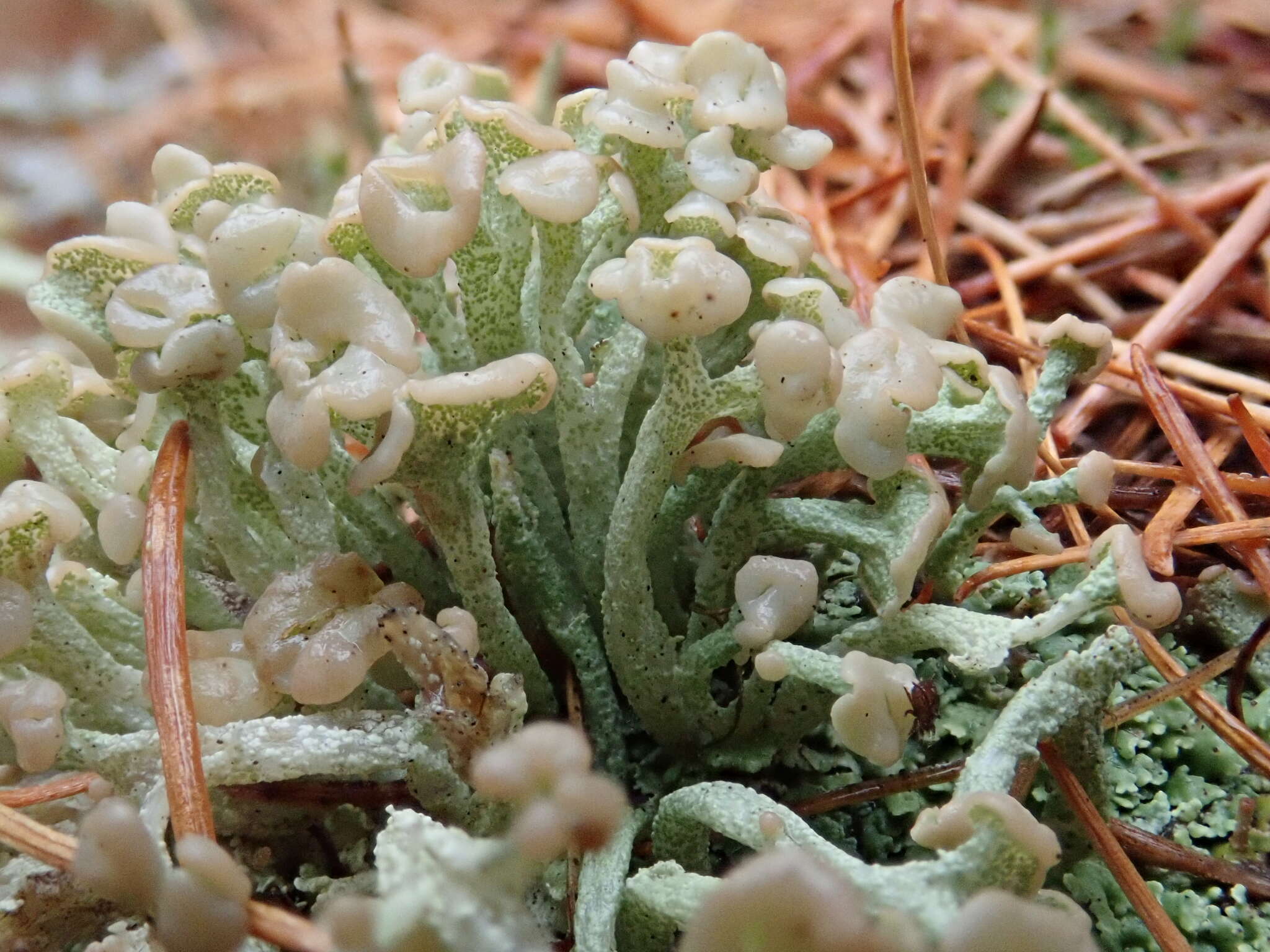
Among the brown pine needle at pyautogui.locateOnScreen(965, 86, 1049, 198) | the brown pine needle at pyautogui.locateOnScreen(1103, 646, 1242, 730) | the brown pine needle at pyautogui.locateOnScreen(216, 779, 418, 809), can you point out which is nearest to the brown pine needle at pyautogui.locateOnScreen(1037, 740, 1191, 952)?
the brown pine needle at pyautogui.locateOnScreen(1103, 646, 1242, 730)

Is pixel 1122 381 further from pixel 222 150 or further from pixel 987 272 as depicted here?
pixel 222 150

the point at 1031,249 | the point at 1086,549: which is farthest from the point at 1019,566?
the point at 1031,249

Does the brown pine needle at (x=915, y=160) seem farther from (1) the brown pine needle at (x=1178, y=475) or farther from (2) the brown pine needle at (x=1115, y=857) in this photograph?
(2) the brown pine needle at (x=1115, y=857)

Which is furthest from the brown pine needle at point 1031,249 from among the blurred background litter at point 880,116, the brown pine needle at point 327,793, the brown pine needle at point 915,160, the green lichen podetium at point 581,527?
the brown pine needle at point 327,793

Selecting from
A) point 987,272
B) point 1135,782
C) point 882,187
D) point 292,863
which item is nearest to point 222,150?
point 882,187

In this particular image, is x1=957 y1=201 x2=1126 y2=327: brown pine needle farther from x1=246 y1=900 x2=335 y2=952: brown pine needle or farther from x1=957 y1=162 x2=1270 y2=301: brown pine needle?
x1=246 y1=900 x2=335 y2=952: brown pine needle

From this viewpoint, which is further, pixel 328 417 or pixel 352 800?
pixel 352 800

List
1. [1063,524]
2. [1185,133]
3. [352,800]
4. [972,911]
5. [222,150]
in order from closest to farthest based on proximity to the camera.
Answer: [972,911] → [352,800] → [1063,524] → [1185,133] → [222,150]
